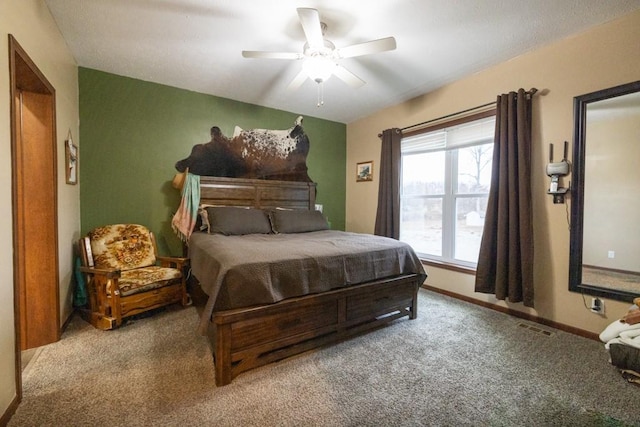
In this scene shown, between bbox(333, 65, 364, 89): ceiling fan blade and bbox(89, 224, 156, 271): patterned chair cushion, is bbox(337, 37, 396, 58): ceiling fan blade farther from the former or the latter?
bbox(89, 224, 156, 271): patterned chair cushion

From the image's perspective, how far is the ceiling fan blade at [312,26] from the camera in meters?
1.71

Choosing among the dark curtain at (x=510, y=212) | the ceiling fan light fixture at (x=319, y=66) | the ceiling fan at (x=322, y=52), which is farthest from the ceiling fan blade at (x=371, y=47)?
the dark curtain at (x=510, y=212)

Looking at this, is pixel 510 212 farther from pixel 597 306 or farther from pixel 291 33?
pixel 291 33

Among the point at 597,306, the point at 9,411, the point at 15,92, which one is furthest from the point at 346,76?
the point at 9,411

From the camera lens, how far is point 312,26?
1.84 meters

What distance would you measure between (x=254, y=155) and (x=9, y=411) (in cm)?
325

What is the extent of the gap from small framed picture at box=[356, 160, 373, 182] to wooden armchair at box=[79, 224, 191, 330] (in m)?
2.95

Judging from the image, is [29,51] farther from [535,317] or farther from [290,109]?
[535,317]

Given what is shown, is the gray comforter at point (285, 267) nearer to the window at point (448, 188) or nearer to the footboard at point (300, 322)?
the footboard at point (300, 322)

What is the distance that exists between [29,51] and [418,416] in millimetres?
3204

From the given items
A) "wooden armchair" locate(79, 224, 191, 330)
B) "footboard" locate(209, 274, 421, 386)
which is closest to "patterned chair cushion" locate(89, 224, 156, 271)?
"wooden armchair" locate(79, 224, 191, 330)

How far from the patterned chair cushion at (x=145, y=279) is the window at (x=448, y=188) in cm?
307

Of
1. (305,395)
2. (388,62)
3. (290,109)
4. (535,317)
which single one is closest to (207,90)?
(290,109)

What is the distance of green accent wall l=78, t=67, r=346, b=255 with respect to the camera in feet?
9.73
